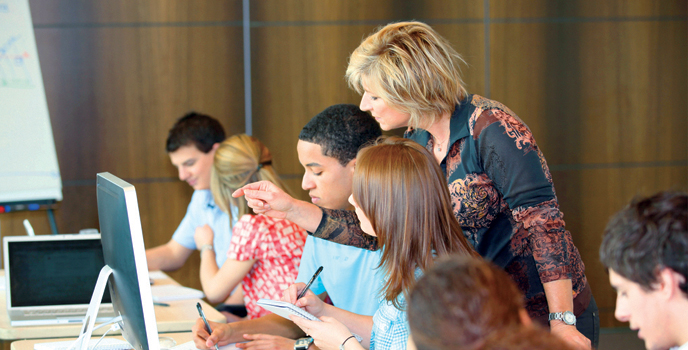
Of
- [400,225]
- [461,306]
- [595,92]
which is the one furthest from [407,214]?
[595,92]

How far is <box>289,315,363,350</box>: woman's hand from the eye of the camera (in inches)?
56.4

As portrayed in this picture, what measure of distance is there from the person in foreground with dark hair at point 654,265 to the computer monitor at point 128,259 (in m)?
0.82

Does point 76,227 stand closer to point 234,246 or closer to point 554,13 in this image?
point 234,246

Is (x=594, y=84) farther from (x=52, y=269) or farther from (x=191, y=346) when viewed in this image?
(x=52, y=269)

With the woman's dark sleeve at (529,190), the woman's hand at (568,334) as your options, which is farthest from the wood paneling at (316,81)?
the woman's hand at (568,334)

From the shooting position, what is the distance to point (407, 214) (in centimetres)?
139

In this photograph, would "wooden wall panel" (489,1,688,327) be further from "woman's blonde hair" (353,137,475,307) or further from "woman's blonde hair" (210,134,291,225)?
"woman's blonde hair" (353,137,475,307)

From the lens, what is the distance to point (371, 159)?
146cm

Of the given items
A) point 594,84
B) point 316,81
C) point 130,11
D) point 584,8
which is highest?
point 130,11

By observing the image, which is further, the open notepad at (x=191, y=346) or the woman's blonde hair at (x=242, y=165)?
the woman's blonde hair at (x=242, y=165)

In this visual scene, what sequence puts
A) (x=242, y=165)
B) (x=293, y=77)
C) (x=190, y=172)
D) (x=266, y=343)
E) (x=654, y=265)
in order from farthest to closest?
(x=293, y=77) → (x=190, y=172) → (x=242, y=165) → (x=266, y=343) → (x=654, y=265)

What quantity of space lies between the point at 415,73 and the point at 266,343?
86 centimetres

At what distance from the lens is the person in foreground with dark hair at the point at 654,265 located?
0.90 m

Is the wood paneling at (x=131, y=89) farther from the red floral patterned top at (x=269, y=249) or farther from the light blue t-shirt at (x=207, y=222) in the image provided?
the red floral patterned top at (x=269, y=249)
